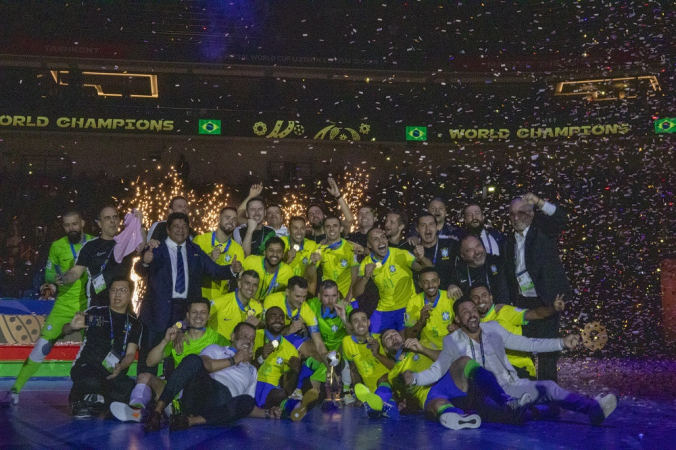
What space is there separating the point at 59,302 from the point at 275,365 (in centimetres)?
237

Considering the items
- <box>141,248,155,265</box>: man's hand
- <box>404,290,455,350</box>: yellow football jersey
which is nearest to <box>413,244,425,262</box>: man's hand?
<box>404,290,455,350</box>: yellow football jersey

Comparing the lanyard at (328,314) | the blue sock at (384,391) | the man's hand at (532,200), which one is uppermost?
the man's hand at (532,200)

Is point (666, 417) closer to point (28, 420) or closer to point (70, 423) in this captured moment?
point (70, 423)

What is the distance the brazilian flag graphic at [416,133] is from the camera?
68.5ft

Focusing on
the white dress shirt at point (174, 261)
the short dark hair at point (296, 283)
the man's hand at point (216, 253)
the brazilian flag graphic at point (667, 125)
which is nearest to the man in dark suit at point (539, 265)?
the short dark hair at point (296, 283)

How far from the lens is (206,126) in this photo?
2044cm

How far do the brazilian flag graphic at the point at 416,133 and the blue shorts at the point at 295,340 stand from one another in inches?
587

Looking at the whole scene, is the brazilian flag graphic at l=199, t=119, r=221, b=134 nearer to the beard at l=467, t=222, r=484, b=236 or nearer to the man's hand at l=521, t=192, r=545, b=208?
the beard at l=467, t=222, r=484, b=236

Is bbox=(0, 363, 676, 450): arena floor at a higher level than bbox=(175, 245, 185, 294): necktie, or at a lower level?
lower

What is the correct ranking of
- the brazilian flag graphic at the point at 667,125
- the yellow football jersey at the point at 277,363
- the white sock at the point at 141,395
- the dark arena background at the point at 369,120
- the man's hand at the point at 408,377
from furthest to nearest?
the brazilian flag graphic at the point at 667,125 → the dark arena background at the point at 369,120 → the yellow football jersey at the point at 277,363 → the white sock at the point at 141,395 → the man's hand at the point at 408,377

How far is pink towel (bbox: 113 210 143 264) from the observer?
694 centimetres

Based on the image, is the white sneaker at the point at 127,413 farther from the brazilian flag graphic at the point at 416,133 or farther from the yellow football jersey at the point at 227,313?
the brazilian flag graphic at the point at 416,133

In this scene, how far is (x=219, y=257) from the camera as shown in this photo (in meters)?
7.46

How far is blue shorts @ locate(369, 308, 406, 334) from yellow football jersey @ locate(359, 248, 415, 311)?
0.16ft
